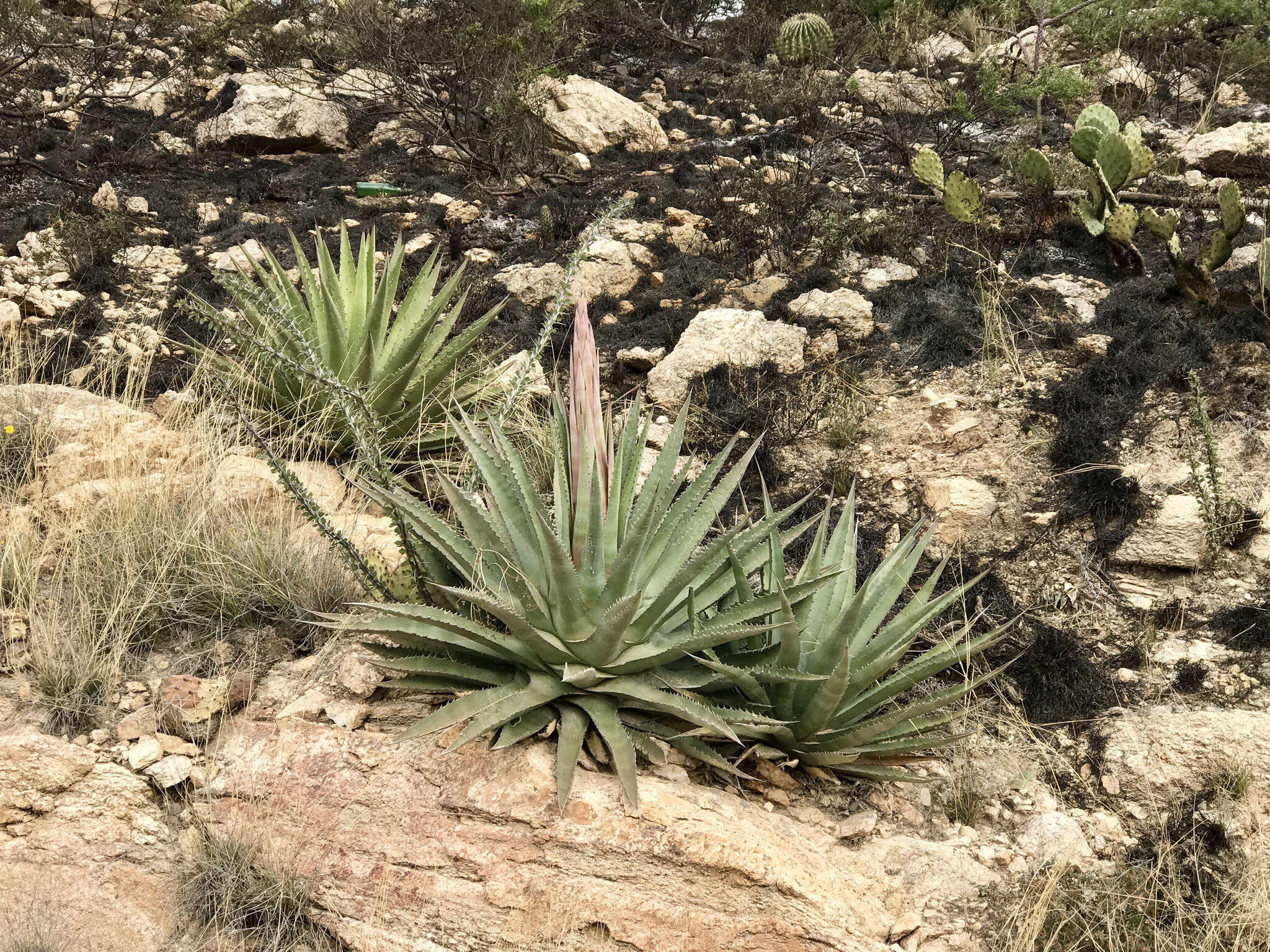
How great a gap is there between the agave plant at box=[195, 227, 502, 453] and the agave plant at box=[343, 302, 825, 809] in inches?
66.3

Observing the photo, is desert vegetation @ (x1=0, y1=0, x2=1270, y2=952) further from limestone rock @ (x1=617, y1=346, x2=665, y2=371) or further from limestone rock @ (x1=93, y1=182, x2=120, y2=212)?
limestone rock @ (x1=93, y1=182, x2=120, y2=212)

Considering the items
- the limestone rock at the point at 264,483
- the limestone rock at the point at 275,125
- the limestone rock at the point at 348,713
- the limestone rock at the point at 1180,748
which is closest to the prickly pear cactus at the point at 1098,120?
the limestone rock at the point at 1180,748

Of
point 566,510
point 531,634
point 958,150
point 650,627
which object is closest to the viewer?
point 531,634

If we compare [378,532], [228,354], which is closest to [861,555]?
[378,532]

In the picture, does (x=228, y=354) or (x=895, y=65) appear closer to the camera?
(x=228, y=354)

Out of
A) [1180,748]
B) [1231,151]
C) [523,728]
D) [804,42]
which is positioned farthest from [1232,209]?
[804,42]

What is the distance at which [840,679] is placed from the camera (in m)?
2.60

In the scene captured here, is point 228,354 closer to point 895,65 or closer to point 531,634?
point 531,634

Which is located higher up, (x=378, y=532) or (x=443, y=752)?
(x=443, y=752)

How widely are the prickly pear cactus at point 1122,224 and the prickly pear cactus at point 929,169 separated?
3.34 feet

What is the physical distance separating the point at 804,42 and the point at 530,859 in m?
8.99

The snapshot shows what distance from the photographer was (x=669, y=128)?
895 centimetres

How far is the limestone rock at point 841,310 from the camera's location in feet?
18.8

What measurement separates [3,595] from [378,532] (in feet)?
4.10
